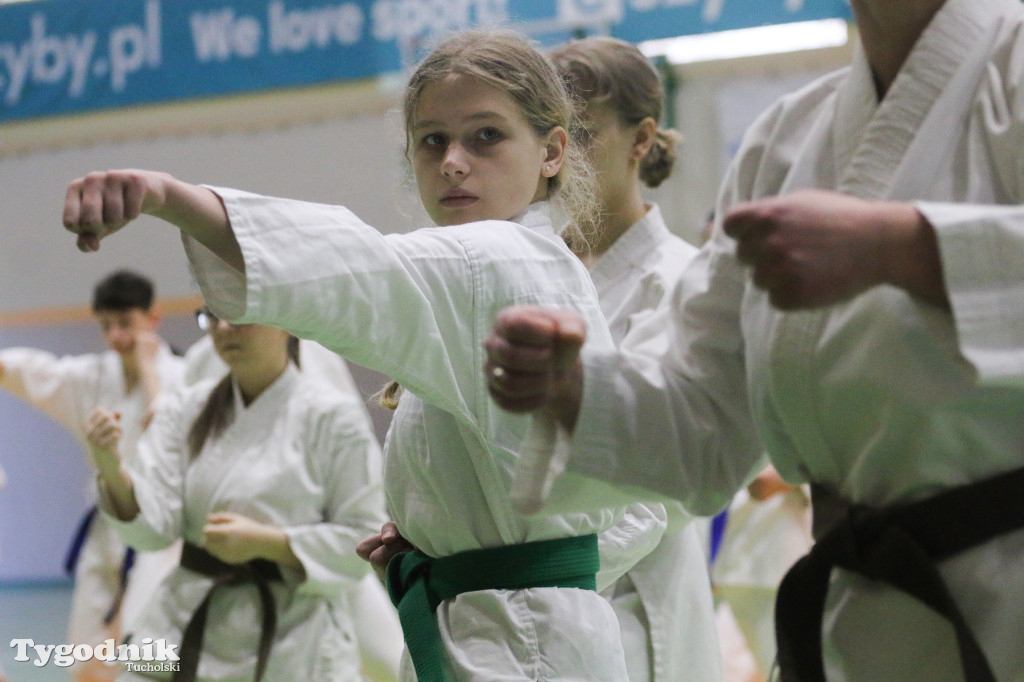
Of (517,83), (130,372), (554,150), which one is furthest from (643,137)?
(130,372)

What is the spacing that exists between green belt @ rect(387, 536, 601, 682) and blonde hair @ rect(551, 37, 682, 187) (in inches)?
43.7

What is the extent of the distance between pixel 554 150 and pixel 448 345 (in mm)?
527

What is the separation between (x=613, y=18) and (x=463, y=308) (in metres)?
5.21

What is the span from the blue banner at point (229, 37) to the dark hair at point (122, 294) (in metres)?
2.37

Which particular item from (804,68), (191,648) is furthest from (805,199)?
(804,68)

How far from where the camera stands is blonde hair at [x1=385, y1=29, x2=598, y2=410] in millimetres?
1657

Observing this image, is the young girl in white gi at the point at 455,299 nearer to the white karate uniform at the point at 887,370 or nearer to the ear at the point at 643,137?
the white karate uniform at the point at 887,370

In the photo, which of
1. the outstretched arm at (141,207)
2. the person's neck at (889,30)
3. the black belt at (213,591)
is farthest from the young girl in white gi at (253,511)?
the person's neck at (889,30)

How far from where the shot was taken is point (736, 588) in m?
3.93

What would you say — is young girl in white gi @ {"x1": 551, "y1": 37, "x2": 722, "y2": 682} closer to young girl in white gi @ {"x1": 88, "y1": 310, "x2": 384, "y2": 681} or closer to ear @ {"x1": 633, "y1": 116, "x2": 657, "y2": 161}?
ear @ {"x1": 633, "y1": 116, "x2": 657, "y2": 161}

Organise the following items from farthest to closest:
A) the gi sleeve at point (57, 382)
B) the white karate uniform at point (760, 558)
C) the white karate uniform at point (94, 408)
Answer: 1. the gi sleeve at point (57, 382)
2. the white karate uniform at point (94, 408)
3. the white karate uniform at point (760, 558)

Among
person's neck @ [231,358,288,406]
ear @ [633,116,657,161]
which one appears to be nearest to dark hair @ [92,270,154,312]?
person's neck @ [231,358,288,406]

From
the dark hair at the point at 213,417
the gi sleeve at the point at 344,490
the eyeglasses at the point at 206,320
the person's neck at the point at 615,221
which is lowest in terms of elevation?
the gi sleeve at the point at 344,490

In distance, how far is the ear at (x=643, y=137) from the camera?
8.07 feet
